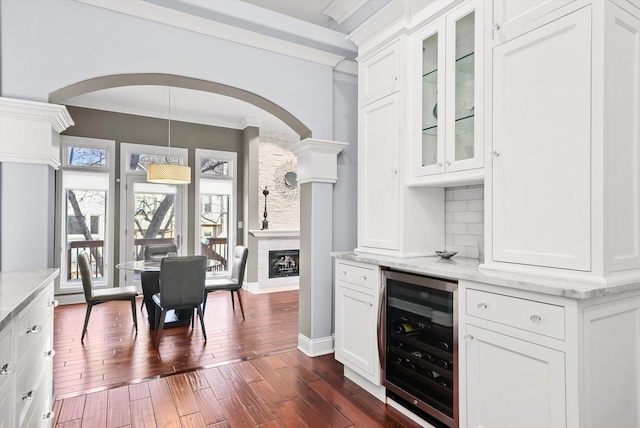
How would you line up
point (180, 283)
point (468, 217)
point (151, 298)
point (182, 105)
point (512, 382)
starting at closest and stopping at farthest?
point (512, 382), point (468, 217), point (180, 283), point (151, 298), point (182, 105)

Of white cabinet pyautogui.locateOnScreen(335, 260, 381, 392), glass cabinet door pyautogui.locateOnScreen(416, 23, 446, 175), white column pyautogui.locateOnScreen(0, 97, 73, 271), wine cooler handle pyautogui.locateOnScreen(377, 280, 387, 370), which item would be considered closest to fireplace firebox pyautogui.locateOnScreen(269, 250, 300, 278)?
white cabinet pyautogui.locateOnScreen(335, 260, 381, 392)

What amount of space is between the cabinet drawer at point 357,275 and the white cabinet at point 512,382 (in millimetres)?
834

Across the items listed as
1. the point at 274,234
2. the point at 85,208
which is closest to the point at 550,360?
the point at 274,234

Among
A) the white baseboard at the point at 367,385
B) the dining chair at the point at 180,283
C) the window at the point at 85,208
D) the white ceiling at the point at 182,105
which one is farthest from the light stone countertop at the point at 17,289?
the window at the point at 85,208

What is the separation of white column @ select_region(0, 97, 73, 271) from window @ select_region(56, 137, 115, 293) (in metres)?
3.68

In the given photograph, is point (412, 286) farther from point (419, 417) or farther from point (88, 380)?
point (88, 380)

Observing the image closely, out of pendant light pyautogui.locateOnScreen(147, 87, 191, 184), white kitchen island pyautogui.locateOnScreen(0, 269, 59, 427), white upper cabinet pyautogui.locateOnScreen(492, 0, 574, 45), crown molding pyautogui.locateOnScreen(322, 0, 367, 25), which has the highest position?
crown molding pyautogui.locateOnScreen(322, 0, 367, 25)

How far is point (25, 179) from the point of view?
2246mm

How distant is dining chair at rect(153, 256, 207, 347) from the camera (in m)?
3.46

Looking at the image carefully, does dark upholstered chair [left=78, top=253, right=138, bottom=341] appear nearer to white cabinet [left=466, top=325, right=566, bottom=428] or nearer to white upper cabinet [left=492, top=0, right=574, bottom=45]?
white cabinet [left=466, top=325, right=566, bottom=428]

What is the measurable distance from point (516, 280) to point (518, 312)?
0.47ft

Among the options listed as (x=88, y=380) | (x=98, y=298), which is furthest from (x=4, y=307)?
(x=98, y=298)

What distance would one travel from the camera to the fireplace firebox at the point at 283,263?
6508mm

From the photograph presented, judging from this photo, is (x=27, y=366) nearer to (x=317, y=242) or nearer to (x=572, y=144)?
(x=317, y=242)
